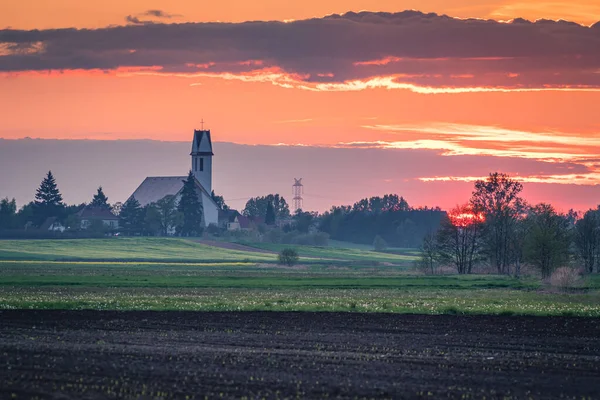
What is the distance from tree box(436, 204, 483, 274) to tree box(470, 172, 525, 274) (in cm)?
134

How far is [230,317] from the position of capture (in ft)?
138

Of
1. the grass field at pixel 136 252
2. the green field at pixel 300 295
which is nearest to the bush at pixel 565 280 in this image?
the green field at pixel 300 295

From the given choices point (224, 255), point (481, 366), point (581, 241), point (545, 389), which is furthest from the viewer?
point (224, 255)

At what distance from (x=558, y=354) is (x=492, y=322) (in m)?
11.0

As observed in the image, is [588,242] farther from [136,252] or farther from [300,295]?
[136,252]

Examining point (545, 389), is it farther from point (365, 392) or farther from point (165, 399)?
point (165, 399)

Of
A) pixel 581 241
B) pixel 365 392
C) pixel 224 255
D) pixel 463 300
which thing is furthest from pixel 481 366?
pixel 224 255

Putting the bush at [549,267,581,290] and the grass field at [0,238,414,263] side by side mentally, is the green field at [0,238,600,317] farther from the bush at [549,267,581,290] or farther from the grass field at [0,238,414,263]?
the grass field at [0,238,414,263]

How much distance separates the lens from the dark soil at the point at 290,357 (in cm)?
2302

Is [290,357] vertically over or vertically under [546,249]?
under

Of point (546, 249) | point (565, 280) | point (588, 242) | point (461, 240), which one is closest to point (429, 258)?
point (461, 240)

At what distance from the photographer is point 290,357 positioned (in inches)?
1120

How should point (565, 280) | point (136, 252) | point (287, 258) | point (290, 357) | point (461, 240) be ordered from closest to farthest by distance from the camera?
1. point (290, 357)
2. point (565, 280)
3. point (461, 240)
4. point (287, 258)
5. point (136, 252)

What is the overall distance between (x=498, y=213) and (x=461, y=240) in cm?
848
